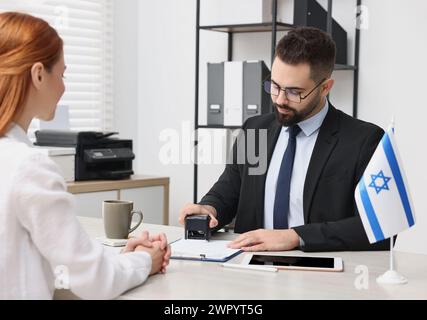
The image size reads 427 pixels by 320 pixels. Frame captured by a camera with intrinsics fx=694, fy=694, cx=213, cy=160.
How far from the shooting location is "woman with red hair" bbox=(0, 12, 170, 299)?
4.26 ft

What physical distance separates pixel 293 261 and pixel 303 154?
0.66 meters

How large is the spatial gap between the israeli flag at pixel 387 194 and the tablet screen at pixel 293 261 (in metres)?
0.18

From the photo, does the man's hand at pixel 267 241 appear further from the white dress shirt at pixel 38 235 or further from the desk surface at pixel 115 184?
the desk surface at pixel 115 184

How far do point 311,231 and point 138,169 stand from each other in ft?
8.59

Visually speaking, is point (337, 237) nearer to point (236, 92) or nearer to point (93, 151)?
point (236, 92)

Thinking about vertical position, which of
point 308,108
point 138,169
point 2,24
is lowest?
point 138,169

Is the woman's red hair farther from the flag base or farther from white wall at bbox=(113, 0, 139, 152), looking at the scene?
white wall at bbox=(113, 0, 139, 152)

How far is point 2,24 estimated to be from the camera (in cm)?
136

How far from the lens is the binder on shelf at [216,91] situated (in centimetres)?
369

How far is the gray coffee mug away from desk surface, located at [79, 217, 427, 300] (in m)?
0.26

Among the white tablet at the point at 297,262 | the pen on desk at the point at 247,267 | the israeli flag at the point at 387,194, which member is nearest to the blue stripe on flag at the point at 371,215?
the israeli flag at the point at 387,194
